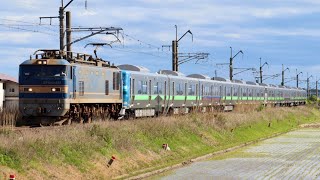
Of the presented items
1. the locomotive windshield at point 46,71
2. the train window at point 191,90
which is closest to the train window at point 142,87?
the train window at point 191,90

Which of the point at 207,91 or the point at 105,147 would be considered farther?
the point at 207,91

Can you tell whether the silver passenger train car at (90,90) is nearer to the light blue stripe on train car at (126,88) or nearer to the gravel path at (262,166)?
the light blue stripe on train car at (126,88)

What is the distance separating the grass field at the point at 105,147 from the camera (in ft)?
50.0

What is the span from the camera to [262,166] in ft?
72.8

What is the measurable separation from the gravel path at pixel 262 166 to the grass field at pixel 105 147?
4.68 feet

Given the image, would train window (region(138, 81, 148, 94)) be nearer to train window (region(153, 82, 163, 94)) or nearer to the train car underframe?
train window (region(153, 82, 163, 94))

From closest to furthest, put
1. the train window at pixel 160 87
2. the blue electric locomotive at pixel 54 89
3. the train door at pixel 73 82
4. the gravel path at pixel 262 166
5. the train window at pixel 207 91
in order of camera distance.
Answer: the gravel path at pixel 262 166, the blue electric locomotive at pixel 54 89, the train door at pixel 73 82, the train window at pixel 160 87, the train window at pixel 207 91

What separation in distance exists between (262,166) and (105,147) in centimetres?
656

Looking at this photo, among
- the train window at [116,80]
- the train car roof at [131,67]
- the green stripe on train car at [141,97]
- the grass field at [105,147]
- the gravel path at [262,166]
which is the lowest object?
the gravel path at [262,166]

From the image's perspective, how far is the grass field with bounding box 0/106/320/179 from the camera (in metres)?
15.2

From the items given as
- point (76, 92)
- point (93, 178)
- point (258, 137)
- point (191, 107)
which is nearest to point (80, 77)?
point (76, 92)

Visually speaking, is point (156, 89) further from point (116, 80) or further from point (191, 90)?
point (191, 90)

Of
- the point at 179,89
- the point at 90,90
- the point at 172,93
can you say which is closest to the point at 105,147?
the point at 90,90

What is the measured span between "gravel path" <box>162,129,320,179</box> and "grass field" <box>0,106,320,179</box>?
1425 millimetres
